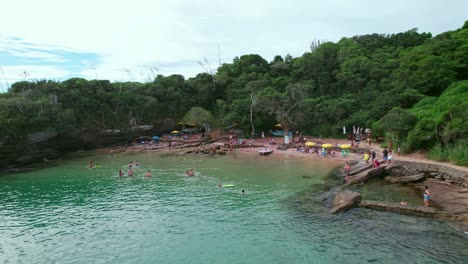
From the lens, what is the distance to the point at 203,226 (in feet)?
60.3

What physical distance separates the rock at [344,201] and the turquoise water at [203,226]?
0.51 metres

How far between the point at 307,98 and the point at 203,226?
38841mm

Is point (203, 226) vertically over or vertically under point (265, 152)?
under

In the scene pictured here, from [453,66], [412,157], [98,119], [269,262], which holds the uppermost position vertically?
[453,66]

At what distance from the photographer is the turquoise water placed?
14.9 metres

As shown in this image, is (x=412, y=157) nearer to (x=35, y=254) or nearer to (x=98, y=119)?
(x=35, y=254)

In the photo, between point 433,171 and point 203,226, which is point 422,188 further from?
point 203,226

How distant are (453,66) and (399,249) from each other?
33578mm

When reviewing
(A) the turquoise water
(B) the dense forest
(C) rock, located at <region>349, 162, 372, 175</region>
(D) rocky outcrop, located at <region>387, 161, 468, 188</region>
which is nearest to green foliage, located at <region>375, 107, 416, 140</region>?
(B) the dense forest

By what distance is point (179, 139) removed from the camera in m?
54.3

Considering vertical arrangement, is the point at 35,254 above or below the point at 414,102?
below

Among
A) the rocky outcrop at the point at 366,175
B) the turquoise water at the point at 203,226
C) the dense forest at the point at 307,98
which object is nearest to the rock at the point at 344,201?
the turquoise water at the point at 203,226

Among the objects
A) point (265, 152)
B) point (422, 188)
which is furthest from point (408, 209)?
point (265, 152)

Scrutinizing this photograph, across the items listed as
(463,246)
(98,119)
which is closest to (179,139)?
(98,119)
